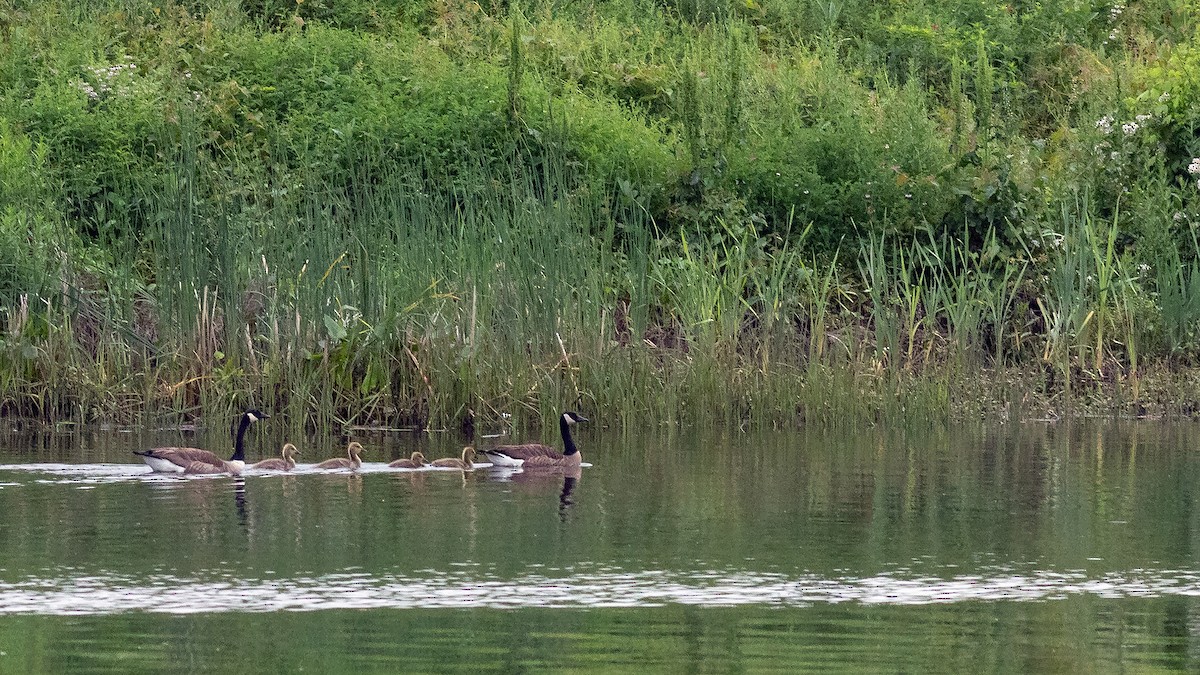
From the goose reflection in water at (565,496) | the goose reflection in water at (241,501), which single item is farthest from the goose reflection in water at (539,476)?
the goose reflection in water at (241,501)

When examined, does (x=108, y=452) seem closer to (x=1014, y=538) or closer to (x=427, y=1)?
(x=1014, y=538)

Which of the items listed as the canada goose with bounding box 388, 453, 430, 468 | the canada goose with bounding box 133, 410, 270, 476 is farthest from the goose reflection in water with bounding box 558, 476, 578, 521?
the canada goose with bounding box 133, 410, 270, 476

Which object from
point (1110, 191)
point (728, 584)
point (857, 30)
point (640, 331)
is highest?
point (857, 30)

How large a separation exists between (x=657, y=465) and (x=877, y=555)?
4.14 m

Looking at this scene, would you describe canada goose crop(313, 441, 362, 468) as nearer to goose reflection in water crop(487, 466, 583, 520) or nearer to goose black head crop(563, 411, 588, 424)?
goose reflection in water crop(487, 466, 583, 520)

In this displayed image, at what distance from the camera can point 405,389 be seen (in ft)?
58.8

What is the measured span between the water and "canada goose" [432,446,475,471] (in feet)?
0.24

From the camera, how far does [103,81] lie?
23734 mm

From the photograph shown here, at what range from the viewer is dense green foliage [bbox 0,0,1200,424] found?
17891mm

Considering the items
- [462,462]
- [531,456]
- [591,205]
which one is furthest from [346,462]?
[591,205]

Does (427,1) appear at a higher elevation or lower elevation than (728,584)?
higher

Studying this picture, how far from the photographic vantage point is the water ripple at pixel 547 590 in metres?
9.54

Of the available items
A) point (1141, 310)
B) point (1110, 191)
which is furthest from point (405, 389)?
point (1110, 191)

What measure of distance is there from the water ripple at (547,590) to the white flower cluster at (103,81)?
46.5 ft
